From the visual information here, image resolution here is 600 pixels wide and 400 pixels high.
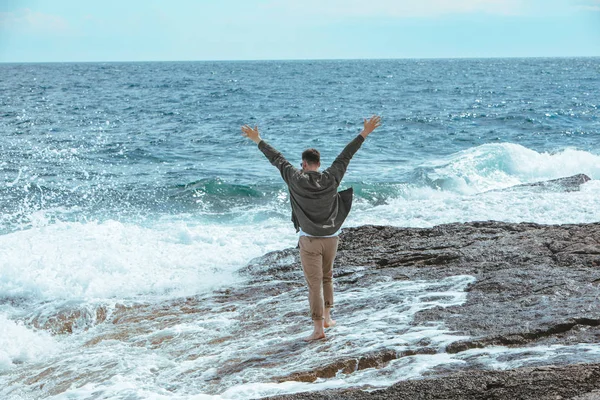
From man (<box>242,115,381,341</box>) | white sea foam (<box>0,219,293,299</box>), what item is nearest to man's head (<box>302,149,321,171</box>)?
man (<box>242,115,381,341</box>)

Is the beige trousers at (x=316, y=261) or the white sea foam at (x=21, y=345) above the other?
the beige trousers at (x=316, y=261)

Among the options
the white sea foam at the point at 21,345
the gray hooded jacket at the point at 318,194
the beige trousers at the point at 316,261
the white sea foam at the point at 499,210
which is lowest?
the white sea foam at the point at 21,345

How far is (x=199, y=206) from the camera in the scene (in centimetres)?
1616

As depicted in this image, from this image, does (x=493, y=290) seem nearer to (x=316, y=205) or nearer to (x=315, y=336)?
(x=315, y=336)

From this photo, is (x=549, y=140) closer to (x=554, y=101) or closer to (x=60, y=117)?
(x=554, y=101)

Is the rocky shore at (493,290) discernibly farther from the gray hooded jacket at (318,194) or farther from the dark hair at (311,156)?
the dark hair at (311,156)

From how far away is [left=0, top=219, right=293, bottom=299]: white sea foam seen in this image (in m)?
9.05

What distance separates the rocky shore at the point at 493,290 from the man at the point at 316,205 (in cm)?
96

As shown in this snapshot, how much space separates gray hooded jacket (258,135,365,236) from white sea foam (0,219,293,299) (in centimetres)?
346

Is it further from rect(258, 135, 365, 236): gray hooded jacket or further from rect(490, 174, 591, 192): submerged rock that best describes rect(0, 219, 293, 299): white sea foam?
rect(490, 174, 591, 192): submerged rock

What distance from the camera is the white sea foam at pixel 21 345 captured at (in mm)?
6953

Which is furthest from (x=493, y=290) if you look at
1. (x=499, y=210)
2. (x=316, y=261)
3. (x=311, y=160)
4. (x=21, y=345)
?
(x=499, y=210)

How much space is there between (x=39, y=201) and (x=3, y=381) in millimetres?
10670

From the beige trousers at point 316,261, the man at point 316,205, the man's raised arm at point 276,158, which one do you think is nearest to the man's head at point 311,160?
the man at point 316,205
